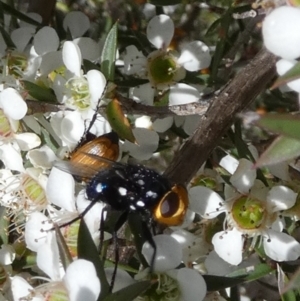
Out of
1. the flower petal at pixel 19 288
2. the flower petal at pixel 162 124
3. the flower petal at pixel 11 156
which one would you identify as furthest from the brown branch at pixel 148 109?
the flower petal at pixel 19 288

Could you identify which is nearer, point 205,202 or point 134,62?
point 205,202

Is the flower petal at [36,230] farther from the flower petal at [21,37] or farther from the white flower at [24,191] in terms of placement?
the flower petal at [21,37]

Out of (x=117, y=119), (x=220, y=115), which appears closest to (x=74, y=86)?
(x=117, y=119)

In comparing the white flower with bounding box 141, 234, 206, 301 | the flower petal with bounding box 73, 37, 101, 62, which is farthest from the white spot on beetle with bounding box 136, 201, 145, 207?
the flower petal with bounding box 73, 37, 101, 62

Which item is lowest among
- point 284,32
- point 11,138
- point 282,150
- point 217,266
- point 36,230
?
point 217,266

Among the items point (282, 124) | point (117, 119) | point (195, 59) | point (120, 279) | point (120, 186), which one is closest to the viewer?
point (282, 124)

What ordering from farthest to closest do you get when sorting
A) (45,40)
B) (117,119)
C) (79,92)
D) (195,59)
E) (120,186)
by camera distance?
(195,59)
(45,40)
(79,92)
(120,186)
(117,119)

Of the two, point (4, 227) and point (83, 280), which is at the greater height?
point (83, 280)

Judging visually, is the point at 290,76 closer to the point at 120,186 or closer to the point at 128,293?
the point at 128,293
